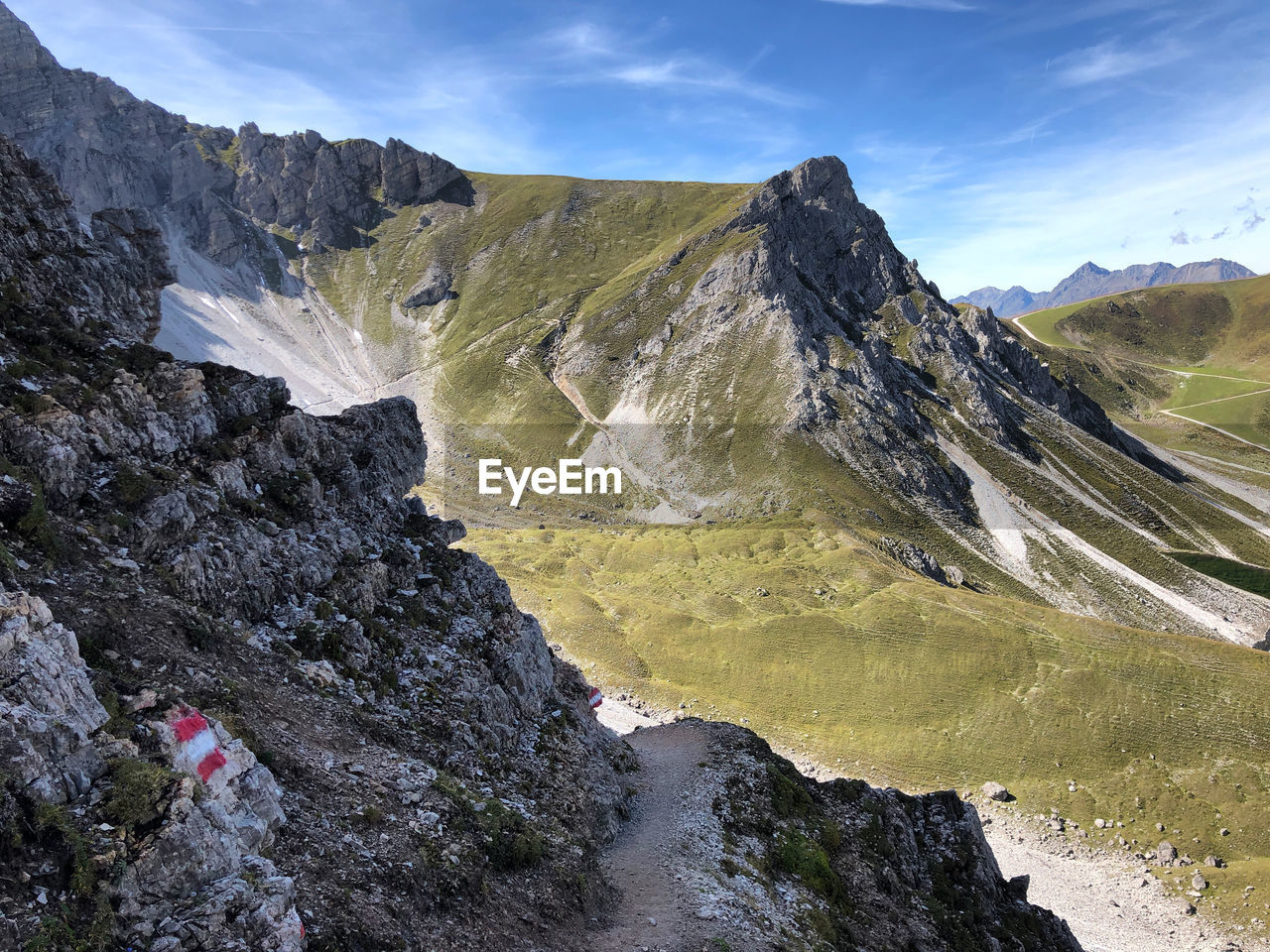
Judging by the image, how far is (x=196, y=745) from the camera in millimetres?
16141

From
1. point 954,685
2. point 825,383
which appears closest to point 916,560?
point 954,685

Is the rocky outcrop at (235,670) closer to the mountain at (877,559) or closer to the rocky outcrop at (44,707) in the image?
the rocky outcrop at (44,707)

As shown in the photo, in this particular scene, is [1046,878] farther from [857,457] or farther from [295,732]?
[857,457]

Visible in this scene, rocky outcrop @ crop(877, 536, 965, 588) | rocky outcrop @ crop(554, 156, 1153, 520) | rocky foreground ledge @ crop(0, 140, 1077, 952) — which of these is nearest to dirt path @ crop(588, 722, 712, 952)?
rocky foreground ledge @ crop(0, 140, 1077, 952)

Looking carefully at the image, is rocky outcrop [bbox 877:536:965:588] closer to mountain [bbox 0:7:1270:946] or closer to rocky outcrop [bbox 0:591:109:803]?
mountain [bbox 0:7:1270:946]

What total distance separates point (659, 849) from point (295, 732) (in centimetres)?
1842

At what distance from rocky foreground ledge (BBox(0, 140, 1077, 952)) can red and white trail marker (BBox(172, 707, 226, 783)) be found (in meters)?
0.07

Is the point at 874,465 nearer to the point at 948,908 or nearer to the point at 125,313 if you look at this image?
the point at 948,908

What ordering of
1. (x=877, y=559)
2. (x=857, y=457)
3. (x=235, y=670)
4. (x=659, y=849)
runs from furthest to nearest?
(x=857, y=457)
(x=877, y=559)
(x=659, y=849)
(x=235, y=670)

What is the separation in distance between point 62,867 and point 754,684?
6435cm

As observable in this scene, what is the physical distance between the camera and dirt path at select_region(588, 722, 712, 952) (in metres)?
23.4

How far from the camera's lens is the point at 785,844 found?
107 ft

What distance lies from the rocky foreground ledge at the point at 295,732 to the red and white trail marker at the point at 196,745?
68 mm

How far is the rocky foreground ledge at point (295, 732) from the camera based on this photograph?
13648mm
